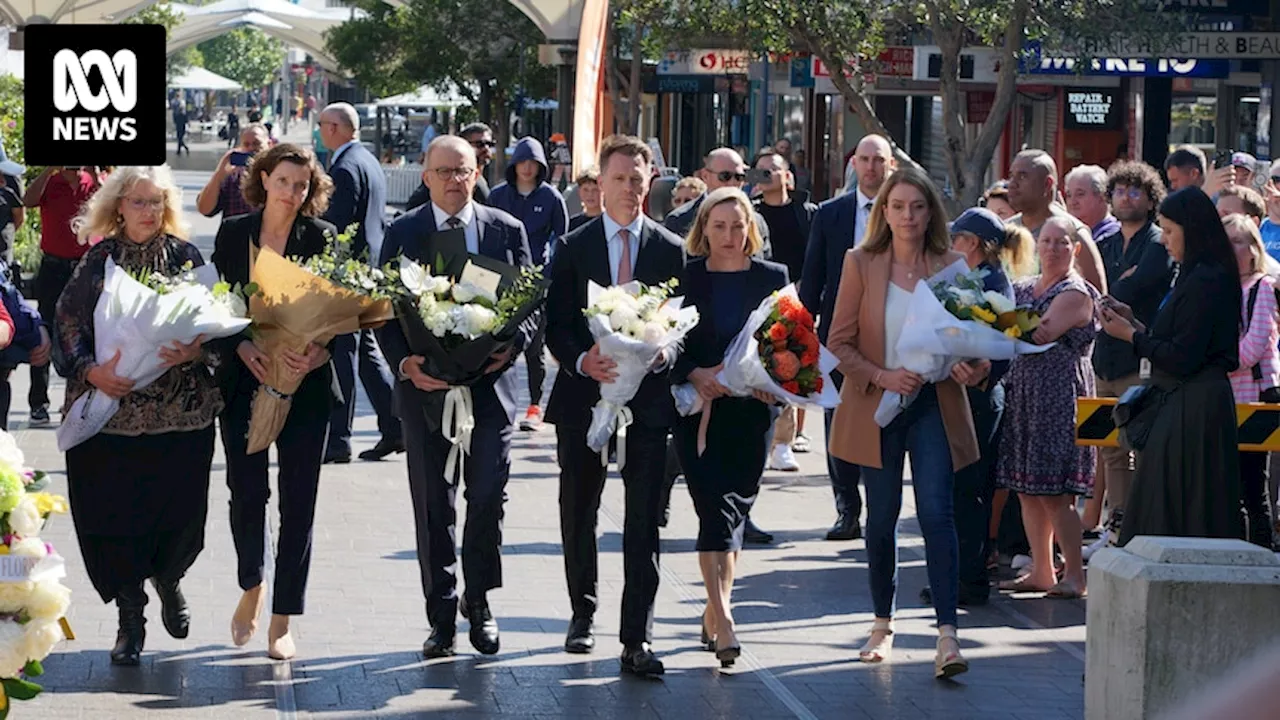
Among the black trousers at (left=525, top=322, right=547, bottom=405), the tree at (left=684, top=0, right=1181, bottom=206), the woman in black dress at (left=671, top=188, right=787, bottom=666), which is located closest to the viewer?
the woman in black dress at (left=671, top=188, right=787, bottom=666)

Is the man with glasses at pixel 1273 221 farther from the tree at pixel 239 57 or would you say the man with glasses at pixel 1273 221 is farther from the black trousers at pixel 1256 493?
the tree at pixel 239 57

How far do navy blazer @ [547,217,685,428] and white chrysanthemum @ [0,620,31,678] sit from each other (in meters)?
2.86

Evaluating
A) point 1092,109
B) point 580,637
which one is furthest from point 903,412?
point 1092,109

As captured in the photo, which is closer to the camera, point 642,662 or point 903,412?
point 642,662

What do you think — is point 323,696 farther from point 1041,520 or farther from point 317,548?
point 1041,520

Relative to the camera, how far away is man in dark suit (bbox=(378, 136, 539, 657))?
816cm

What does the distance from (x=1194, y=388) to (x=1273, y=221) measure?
4.91 meters

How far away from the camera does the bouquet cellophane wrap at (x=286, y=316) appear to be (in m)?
7.79

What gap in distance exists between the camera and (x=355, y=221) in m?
12.9

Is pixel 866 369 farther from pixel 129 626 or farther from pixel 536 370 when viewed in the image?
pixel 536 370

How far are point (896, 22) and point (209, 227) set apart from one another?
58.3 feet

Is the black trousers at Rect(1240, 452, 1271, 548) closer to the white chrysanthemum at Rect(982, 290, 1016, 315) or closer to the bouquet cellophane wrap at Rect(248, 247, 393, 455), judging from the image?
the white chrysanthemum at Rect(982, 290, 1016, 315)

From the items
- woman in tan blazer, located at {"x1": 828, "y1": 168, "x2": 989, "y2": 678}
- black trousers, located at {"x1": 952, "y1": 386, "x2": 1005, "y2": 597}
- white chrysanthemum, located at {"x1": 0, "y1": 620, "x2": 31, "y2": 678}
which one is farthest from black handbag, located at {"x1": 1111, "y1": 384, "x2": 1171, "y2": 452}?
white chrysanthemum, located at {"x1": 0, "y1": 620, "x2": 31, "y2": 678}

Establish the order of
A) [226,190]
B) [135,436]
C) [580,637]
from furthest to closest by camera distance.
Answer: [226,190]
[580,637]
[135,436]
